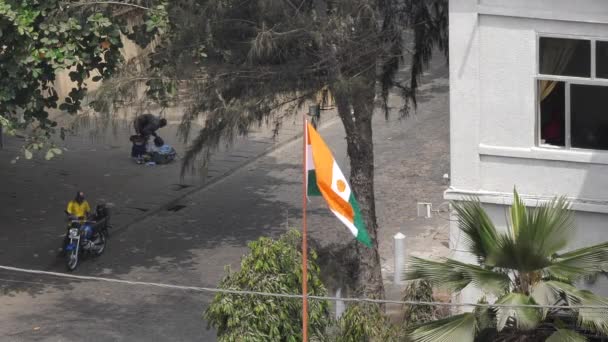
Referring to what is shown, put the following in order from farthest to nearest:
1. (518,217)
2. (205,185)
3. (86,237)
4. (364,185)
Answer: (205,185) < (86,237) < (364,185) < (518,217)

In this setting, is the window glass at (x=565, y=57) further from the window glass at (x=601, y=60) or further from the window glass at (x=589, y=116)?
the window glass at (x=589, y=116)

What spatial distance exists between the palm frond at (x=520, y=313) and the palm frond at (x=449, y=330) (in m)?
0.33

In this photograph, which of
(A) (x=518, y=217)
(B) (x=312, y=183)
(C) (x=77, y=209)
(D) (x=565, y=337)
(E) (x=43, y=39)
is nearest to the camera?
(D) (x=565, y=337)

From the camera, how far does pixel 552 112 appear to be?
16141 millimetres

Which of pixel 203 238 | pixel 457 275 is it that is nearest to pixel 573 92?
pixel 457 275

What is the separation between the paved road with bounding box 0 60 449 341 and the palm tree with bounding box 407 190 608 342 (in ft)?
18.5

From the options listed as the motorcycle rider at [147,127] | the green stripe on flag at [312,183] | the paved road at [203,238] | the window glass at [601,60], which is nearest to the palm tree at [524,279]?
the green stripe on flag at [312,183]

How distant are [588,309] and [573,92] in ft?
12.3

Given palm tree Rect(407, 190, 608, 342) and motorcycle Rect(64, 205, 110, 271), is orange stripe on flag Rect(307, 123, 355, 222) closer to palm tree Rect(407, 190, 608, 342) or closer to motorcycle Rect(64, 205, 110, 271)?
palm tree Rect(407, 190, 608, 342)

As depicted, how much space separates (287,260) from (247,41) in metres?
3.83

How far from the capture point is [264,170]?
27328mm

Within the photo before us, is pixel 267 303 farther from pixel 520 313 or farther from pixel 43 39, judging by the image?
pixel 43 39

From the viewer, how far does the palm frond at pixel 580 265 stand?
13.4m

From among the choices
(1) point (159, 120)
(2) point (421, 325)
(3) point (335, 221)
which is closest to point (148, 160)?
(1) point (159, 120)
